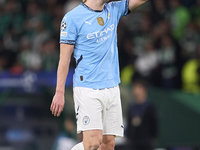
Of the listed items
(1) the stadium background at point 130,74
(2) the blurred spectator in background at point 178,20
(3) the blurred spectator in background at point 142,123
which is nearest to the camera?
(3) the blurred spectator in background at point 142,123

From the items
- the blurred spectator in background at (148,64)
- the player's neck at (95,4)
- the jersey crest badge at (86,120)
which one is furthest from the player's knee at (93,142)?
the blurred spectator in background at (148,64)

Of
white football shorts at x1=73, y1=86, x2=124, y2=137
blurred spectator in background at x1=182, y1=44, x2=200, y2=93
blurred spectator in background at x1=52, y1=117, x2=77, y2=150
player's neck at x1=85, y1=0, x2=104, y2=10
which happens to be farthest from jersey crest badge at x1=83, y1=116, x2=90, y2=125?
blurred spectator in background at x1=182, y1=44, x2=200, y2=93

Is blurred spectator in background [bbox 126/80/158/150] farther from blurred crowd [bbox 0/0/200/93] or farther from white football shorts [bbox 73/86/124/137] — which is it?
white football shorts [bbox 73/86/124/137]

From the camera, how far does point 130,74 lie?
29.9 ft

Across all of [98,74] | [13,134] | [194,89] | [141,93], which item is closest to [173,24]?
[194,89]

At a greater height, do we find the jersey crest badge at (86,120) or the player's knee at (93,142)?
the jersey crest badge at (86,120)

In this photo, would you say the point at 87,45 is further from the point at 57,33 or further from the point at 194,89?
the point at 57,33

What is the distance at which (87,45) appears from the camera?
4.46 m

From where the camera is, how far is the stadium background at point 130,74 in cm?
809

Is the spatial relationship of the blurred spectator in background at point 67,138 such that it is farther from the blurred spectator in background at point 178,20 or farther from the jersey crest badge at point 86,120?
the blurred spectator in background at point 178,20

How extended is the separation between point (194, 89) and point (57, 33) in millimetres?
4058

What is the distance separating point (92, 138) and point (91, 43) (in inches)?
36.9

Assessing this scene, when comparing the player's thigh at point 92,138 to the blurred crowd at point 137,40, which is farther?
the blurred crowd at point 137,40

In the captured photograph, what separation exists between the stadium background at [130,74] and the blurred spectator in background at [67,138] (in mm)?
19
